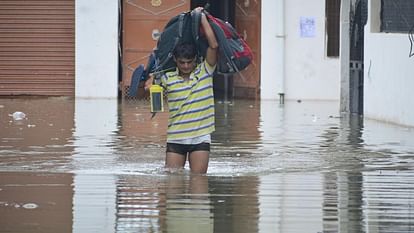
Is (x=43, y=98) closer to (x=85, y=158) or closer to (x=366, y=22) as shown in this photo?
(x=366, y=22)

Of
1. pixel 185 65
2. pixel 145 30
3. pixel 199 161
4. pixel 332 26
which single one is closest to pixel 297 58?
pixel 332 26

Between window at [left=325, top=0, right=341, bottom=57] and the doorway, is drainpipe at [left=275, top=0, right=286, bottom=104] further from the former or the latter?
window at [left=325, top=0, right=341, bottom=57]

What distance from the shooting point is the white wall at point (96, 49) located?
2723 cm

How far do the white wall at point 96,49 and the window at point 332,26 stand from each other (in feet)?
16.9

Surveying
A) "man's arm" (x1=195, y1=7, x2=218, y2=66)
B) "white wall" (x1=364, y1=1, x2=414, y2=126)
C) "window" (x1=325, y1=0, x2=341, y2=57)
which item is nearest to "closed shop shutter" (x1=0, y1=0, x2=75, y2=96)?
"window" (x1=325, y1=0, x2=341, y2=57)

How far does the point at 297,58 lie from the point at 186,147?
16.9 metres

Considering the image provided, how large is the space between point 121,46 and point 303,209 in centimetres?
1919

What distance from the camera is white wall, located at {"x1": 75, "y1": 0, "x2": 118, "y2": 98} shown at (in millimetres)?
27234

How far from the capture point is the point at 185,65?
1043 centimetres

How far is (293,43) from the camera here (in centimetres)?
2733

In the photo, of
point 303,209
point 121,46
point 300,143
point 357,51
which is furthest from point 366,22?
point 303,209

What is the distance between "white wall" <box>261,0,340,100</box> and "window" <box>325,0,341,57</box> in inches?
5.2

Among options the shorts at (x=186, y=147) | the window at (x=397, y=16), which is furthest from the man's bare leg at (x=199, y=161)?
the window at (x=397, y=16)

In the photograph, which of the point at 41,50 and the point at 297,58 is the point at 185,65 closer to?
the point at 297,58
